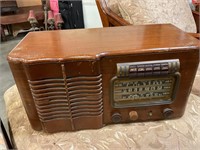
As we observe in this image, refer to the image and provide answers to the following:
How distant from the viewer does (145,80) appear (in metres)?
0.52

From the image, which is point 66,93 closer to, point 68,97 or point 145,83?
point 68,97

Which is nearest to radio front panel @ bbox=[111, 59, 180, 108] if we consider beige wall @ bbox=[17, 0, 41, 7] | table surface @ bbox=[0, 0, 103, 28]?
table surface @ bbox=[0, 0, 103, 28]

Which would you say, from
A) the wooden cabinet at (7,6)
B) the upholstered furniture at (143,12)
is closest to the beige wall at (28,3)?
the wooden cabinet at (7,6)

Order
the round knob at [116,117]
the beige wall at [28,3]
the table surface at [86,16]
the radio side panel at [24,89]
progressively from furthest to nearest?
the beige wall at [28,3] < the table surface at [86,16] < the round knob at [116,117] < the radio side panel at [24,89]

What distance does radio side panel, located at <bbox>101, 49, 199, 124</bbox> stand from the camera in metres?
0.48

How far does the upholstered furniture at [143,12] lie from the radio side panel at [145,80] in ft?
1.56

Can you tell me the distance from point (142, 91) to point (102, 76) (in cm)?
14

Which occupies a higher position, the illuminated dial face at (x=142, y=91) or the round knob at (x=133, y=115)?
the illuminated dial face at (x=142, y=91)

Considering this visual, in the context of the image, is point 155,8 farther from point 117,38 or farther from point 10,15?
point 10,15

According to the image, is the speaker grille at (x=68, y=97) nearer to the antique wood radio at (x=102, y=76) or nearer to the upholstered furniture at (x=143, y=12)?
the antique wood radio at (x=102, y=76)

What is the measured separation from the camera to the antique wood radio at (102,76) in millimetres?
463

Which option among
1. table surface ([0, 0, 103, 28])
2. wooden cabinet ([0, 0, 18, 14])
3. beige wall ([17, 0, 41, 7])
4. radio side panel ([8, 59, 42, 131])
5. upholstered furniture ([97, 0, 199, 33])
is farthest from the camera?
beige wall ([17, 0, 41, 7])

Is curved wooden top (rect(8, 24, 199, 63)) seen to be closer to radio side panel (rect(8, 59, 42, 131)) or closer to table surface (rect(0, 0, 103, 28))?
radio side panel (rect(8, 59, 42, 131))

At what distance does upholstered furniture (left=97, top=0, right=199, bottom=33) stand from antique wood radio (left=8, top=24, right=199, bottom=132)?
369 mm
